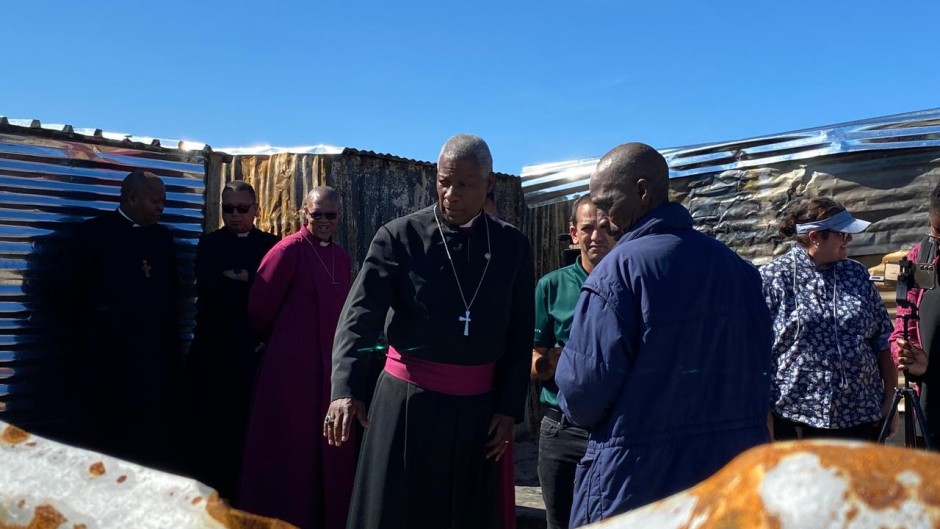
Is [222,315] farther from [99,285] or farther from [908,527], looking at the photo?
[908,527]

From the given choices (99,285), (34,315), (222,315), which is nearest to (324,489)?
(222,315)

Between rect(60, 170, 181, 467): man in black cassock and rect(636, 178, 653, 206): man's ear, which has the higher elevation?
rect(636, 178, 653, 206): man's ear

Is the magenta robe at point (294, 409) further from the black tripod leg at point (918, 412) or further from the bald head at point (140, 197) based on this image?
the black tripod leg at point (918, 412)

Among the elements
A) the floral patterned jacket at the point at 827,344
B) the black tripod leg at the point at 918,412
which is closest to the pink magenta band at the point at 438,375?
the floral patterned jacket at the point at 827,344

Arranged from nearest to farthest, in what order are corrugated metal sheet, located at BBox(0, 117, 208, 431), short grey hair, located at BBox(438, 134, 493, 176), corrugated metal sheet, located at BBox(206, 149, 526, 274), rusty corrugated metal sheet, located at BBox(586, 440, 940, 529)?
rusty corrugated metal sheet, located at BBox(586, 440, 940, 529)
short grey hair, located at BBox(438, 134, 493, 176)
corrugated metal sheet, located at BBox(0, 117, 208, 431)
corrugated metal sheet, located at BBox(206, 149, 526, 274)

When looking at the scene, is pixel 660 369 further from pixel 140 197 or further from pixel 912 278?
pixel 140 197

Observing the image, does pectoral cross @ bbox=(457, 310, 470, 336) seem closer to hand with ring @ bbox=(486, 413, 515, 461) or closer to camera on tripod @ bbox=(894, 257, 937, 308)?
hand with ring @ bbox=(486, 413, 515, 461)

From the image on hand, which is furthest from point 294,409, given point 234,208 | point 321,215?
point 234,208

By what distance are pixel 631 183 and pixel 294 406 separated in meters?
2.86

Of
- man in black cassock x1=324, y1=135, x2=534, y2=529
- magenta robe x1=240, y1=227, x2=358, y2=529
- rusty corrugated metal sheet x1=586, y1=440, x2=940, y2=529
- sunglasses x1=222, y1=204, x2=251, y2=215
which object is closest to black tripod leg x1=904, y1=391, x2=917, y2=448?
man in black cassock x1=324, y1=135, x2=534, y2=529

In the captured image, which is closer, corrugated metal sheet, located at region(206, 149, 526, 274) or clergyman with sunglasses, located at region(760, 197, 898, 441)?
clergyman with sunglasses, located at region(760, 197, 898, 441)

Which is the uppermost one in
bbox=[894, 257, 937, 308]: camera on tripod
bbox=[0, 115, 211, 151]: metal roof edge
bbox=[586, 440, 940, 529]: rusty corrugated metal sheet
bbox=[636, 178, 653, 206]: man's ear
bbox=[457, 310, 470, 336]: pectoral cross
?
bbox=[0, 115, 211, 151]: metal roof edge

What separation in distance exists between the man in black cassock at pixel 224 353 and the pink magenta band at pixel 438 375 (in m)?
2.05

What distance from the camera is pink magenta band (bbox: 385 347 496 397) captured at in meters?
2.94
